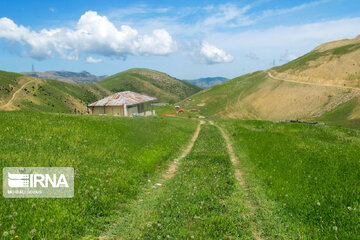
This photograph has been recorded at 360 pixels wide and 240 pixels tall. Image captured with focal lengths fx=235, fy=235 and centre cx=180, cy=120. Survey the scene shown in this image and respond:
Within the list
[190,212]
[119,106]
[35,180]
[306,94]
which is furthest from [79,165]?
[306,94]

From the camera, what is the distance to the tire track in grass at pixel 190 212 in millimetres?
6233

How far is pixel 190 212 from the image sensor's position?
732 centimetres

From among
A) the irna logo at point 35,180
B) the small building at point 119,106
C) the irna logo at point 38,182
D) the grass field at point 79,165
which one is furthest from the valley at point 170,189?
the small building at point 119,106

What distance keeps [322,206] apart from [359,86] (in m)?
98.3

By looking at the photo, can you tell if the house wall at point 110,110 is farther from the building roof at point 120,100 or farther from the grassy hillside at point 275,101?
the grassy hillside at point 275,101

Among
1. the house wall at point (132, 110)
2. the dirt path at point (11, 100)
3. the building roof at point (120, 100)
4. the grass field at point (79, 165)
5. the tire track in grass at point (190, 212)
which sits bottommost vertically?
the tire track in grass at point (190, 212)

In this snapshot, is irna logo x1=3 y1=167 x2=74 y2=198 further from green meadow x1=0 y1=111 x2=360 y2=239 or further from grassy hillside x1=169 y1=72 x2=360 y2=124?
grassy hillside x1=169 y1=72 x2=360 y2=124

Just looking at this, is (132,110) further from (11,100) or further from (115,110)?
(11,100)

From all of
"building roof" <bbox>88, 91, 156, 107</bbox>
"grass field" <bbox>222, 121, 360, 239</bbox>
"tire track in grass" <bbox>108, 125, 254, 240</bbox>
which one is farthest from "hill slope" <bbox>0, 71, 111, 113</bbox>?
"grass field" <bbox>222, 121, 360, 239</bbox>

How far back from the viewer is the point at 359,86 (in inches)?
3307

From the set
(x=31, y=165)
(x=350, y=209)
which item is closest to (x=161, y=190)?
(x=31, y=165)

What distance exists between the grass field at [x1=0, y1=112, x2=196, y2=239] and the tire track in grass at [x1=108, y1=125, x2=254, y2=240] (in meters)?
0.77

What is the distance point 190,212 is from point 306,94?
103484mm

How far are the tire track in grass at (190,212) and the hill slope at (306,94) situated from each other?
7137cm
